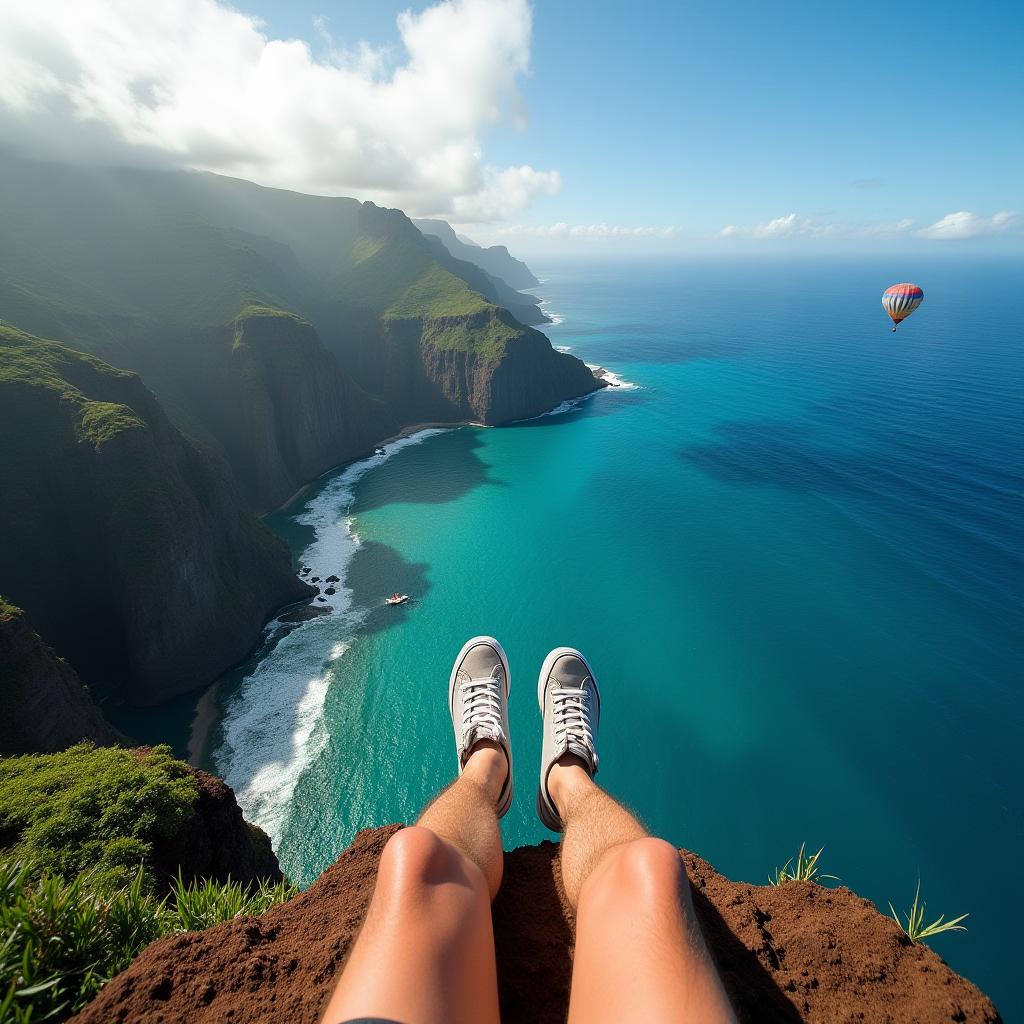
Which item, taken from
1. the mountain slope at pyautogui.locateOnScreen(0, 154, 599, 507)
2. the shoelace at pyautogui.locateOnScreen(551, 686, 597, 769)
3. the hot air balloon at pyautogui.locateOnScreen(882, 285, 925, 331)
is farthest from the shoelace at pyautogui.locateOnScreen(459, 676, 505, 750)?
the mountain slope at pyautogui.locateOnScreen(0, 154, 599, 507)

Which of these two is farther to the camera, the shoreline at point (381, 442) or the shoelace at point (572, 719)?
the shoreline at point (381, 442)

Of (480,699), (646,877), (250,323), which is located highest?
(250,323)

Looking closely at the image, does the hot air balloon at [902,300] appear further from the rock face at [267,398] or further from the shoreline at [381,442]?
the rock face at [267,398]

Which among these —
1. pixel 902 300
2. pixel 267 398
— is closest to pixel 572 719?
pixel 902 300

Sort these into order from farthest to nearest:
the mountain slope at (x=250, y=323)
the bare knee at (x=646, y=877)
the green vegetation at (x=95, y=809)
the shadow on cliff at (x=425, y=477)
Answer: the shadow on cliff at (x=425, y=477) → the mountain slope at (x=250, y=323) → the green vegetation at (x=95, y=809) → the bare knee at (x=646, y=877)

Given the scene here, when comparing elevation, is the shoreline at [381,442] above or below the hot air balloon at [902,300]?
below

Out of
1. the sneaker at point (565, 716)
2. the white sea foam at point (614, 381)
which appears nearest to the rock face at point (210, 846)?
the sneaker at point (565, 716)

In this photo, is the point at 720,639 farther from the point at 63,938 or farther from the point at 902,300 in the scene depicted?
the point at 63,938
